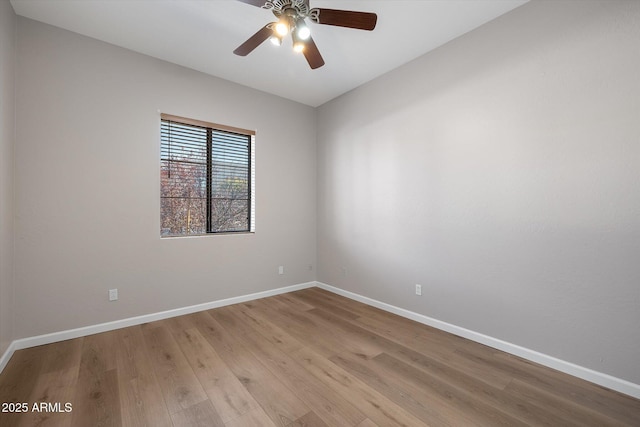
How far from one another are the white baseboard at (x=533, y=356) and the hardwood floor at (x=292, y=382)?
64 millimetres

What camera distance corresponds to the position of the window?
308 cm

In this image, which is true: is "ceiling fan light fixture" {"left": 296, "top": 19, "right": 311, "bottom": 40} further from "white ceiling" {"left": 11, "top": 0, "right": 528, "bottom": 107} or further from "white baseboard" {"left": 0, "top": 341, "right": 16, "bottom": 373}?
"white baseboard" {"left": 0, "top": 341, "right": 16, "bottom": 373}

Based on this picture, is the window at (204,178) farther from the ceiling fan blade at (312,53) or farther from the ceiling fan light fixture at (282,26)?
the ceiling fan light fixture at (282,26)

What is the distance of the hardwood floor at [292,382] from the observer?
61.0 inches

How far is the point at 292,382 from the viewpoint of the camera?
1869 mm

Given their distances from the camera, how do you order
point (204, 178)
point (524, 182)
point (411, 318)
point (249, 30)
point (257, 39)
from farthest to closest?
point (204, 178)
point (411, 318)
point (249, 30)
point (524, 182)
point (257, 39)

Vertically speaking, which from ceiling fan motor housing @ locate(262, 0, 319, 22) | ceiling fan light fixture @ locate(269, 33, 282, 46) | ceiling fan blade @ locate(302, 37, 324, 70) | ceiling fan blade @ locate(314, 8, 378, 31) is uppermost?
ceiling fan motor housing @ locate(262, 0, 319, 22)

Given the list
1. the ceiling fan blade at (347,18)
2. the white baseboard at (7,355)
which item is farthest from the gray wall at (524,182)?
the white baseboard at (7,355)

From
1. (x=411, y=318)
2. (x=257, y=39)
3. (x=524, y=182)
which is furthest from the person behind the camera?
(x=411, y=318)

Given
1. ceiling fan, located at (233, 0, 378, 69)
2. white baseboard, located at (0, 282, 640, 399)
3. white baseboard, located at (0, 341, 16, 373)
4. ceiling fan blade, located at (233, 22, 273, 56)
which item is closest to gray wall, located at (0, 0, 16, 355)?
white baseboard, located at (0, 341, 16, 373)

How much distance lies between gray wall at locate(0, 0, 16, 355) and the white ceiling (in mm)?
300

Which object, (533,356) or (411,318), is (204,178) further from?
(533,356)

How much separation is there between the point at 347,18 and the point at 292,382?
2603mm

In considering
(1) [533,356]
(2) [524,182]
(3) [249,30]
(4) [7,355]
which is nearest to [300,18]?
(3) [249,30]
